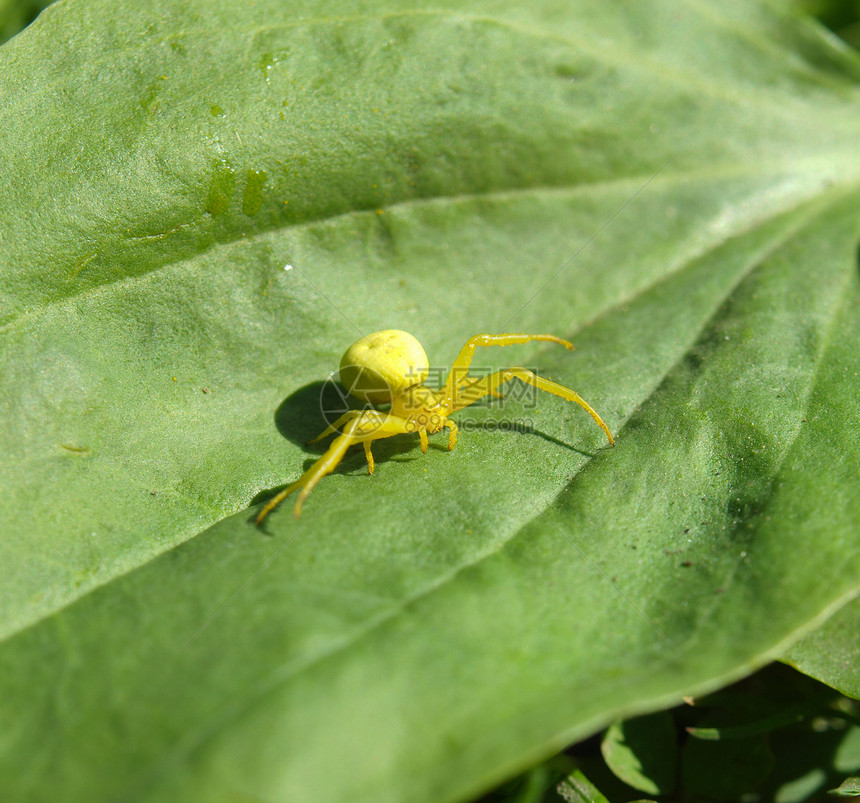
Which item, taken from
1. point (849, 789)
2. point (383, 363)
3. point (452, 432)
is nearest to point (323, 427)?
point (383, 363)

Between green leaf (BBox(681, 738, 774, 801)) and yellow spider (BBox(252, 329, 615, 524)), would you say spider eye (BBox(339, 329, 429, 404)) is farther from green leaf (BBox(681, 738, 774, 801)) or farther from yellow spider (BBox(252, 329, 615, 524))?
green leaf (BBox(681, 738, 774, 801))

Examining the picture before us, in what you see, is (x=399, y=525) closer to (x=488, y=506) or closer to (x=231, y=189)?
(x=488, y=506)

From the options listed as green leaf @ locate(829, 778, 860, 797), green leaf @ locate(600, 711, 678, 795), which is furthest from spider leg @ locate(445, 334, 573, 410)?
green leaf @ locate(829, 778, 860, 797)

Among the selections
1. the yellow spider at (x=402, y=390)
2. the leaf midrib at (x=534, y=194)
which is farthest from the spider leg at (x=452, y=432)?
the leaf midrib at (x=534, y=194)

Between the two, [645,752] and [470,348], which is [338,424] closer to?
[470,348]

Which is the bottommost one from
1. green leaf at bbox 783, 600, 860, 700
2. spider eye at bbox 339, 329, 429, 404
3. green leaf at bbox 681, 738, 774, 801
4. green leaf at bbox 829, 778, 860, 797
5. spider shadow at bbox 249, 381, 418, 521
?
green leaf at bbox 681, 738, 774, 801

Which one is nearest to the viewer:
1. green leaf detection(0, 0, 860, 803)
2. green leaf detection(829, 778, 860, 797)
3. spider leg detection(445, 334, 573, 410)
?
green leaf detection(0, 0, 860, 803)
